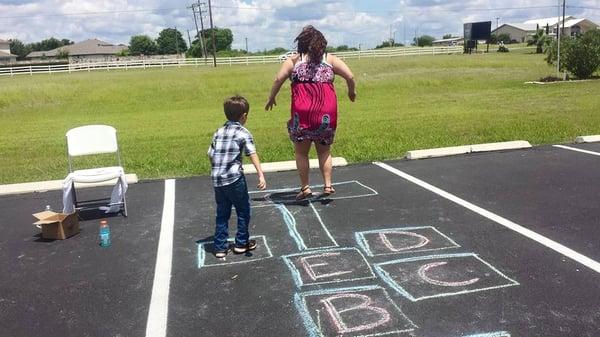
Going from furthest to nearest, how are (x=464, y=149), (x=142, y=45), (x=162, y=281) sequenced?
1. (x=142, y=45)
2. (x=464, y=149)
3. (x=162, y=281)

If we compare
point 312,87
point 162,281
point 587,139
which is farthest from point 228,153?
point 587,139

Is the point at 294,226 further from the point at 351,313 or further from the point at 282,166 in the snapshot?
the point at 282,166

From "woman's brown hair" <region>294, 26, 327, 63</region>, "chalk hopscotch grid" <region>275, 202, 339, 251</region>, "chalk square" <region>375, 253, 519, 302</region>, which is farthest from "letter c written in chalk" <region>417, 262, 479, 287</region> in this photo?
"woman's brown hair" <region>294, 26, 327, 63</region>

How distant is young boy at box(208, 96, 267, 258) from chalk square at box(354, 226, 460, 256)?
41.4 inches

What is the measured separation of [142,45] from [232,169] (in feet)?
396

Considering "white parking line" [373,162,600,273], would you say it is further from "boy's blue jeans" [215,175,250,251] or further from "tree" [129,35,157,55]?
"tree" [129,35,157,55]

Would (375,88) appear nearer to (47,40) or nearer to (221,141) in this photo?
(221,141)

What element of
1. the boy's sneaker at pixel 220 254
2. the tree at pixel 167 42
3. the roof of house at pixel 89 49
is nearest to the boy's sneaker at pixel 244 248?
the boy's sneaker at pixel 220 254

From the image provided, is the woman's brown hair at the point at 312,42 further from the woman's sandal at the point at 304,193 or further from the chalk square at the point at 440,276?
the chalk square at the point at 440,276

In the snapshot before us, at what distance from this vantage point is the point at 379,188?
6723mm

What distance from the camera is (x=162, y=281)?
Result: 4176 mm

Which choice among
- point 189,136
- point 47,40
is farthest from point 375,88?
point 47,40

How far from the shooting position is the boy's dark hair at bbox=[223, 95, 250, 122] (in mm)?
4559

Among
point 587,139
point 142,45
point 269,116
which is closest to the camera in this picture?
point 587,139
